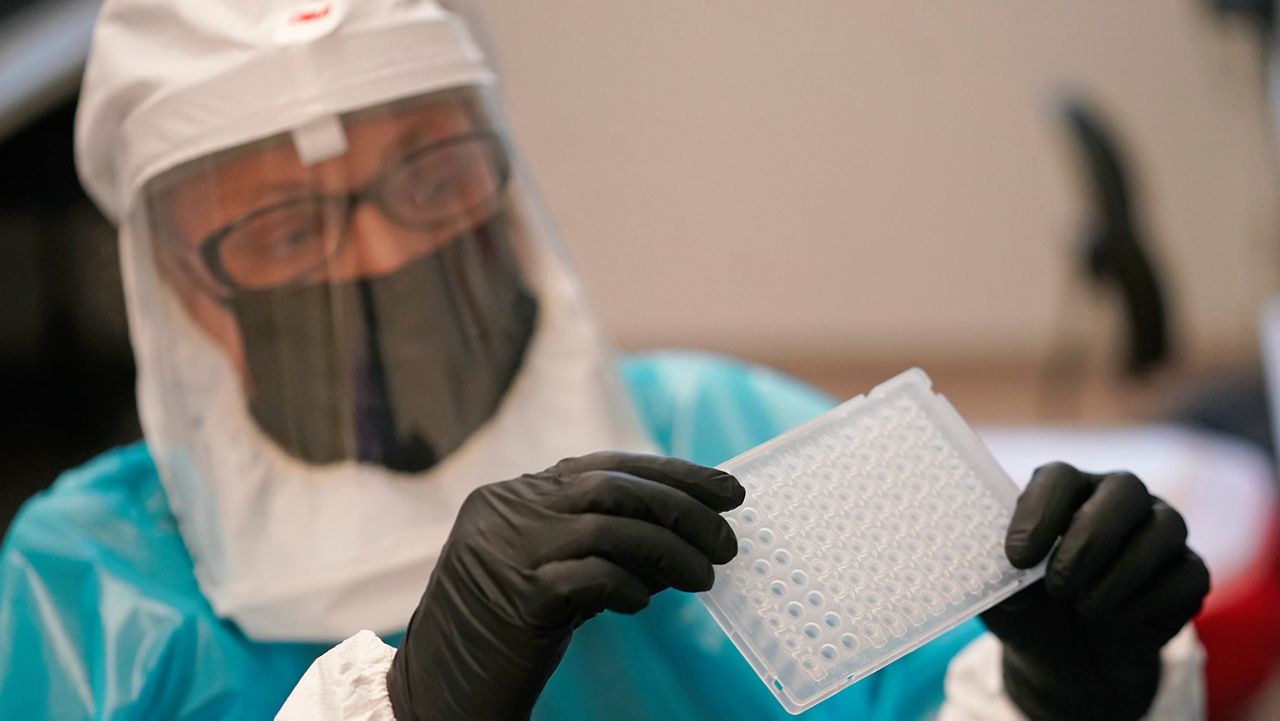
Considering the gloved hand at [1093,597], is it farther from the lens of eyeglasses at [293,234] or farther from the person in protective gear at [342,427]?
the lens of eyeglasses at [293,234]

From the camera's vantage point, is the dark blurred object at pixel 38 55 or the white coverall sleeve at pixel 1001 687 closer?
the white coverall sleeve at pixel 1001 687

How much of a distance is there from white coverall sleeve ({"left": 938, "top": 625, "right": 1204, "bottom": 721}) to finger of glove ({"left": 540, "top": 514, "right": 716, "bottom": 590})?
1.37ft

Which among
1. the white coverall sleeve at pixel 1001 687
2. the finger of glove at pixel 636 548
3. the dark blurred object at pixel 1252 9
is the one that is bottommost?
the white coverall sleeve at pixel 1001 687

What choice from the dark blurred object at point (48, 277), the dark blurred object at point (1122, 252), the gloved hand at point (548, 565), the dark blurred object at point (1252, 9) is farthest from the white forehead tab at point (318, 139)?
the dark blurred object at point (1252, 9)

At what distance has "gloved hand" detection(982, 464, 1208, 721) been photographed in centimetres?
84

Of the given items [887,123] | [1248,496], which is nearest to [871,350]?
[887,123]

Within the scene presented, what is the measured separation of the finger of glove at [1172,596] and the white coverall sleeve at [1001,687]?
12 centimetres

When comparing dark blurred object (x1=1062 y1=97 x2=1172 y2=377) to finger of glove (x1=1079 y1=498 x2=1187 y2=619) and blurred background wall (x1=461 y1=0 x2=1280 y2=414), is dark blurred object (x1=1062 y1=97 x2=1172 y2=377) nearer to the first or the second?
blurred background wall (x1=461 y1=0 x2=1280 y2=414)

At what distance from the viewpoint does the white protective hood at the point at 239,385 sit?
949mm

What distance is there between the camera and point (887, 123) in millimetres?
3531

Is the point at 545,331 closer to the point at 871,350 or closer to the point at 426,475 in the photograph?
the point at 426,475

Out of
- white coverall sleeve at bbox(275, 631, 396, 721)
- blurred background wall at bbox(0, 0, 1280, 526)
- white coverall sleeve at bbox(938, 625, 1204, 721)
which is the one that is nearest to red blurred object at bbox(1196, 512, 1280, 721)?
white coverall sleeve at bbox(938, 625, 1204, 721)

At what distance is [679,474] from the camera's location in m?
0.76

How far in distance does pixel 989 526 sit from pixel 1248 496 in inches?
47.9
